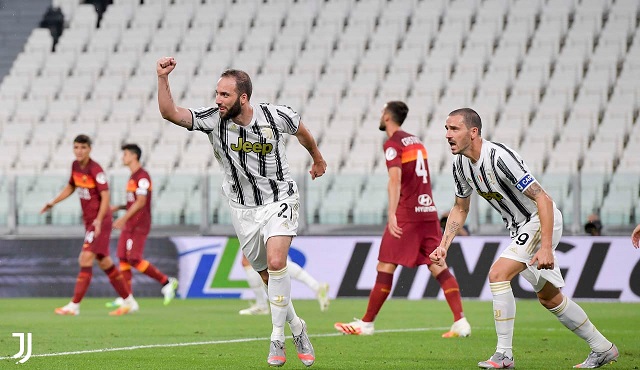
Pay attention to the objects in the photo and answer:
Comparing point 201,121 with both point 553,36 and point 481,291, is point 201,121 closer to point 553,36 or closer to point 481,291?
point 481,291

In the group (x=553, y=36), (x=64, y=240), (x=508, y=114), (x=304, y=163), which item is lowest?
(x=64, y=240)

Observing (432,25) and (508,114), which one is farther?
(432,25)

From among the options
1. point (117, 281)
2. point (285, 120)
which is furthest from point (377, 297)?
point (117, 281)

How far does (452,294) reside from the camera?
10898 mm

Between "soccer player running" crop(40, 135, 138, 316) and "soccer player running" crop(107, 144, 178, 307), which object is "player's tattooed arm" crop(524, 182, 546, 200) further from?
"soccer player running" crop(107, 144, 178, 307)

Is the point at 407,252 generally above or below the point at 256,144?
below

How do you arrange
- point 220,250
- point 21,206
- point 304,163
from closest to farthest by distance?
point 220,250 < point 21,206 < point 304,163

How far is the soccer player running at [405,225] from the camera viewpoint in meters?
10.6

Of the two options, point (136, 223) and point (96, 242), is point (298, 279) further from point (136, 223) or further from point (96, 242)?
point (136, 223)

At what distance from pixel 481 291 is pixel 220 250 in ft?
13.2

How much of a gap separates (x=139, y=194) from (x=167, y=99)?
7.94m

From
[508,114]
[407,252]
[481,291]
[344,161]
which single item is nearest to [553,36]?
[508,114]

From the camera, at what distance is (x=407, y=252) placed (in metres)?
10.9

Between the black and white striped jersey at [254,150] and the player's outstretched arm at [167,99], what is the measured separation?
0.29 feet
